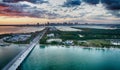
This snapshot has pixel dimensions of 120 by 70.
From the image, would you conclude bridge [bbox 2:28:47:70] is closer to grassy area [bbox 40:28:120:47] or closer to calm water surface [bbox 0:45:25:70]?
calm water surface [bbox 0:45:25:70]

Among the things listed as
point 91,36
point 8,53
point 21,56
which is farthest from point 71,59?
point 91,36

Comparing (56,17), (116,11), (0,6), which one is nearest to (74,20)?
(56,17)

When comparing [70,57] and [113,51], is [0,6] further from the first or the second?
[113,51]

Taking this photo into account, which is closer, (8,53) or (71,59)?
(71,59)

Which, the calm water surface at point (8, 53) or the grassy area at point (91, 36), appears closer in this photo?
the calm water surface at point (8, 53)

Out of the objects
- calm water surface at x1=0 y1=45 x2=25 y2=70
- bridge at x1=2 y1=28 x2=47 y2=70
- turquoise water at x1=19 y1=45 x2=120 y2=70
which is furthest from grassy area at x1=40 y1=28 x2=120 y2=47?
calm water surface at x1=0 y1=45 x2=25 y2=70

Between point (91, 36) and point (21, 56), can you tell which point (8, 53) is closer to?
point (21, 56)

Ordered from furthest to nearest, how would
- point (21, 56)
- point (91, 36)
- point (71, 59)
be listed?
1. point (91, 36)
2. point (21, 56)
3. point (71, 59)

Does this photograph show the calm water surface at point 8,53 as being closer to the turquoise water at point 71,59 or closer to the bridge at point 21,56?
the bridge at point 21,56

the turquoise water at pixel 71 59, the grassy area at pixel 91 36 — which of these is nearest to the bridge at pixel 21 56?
the turquoise water at pixel 71 59
